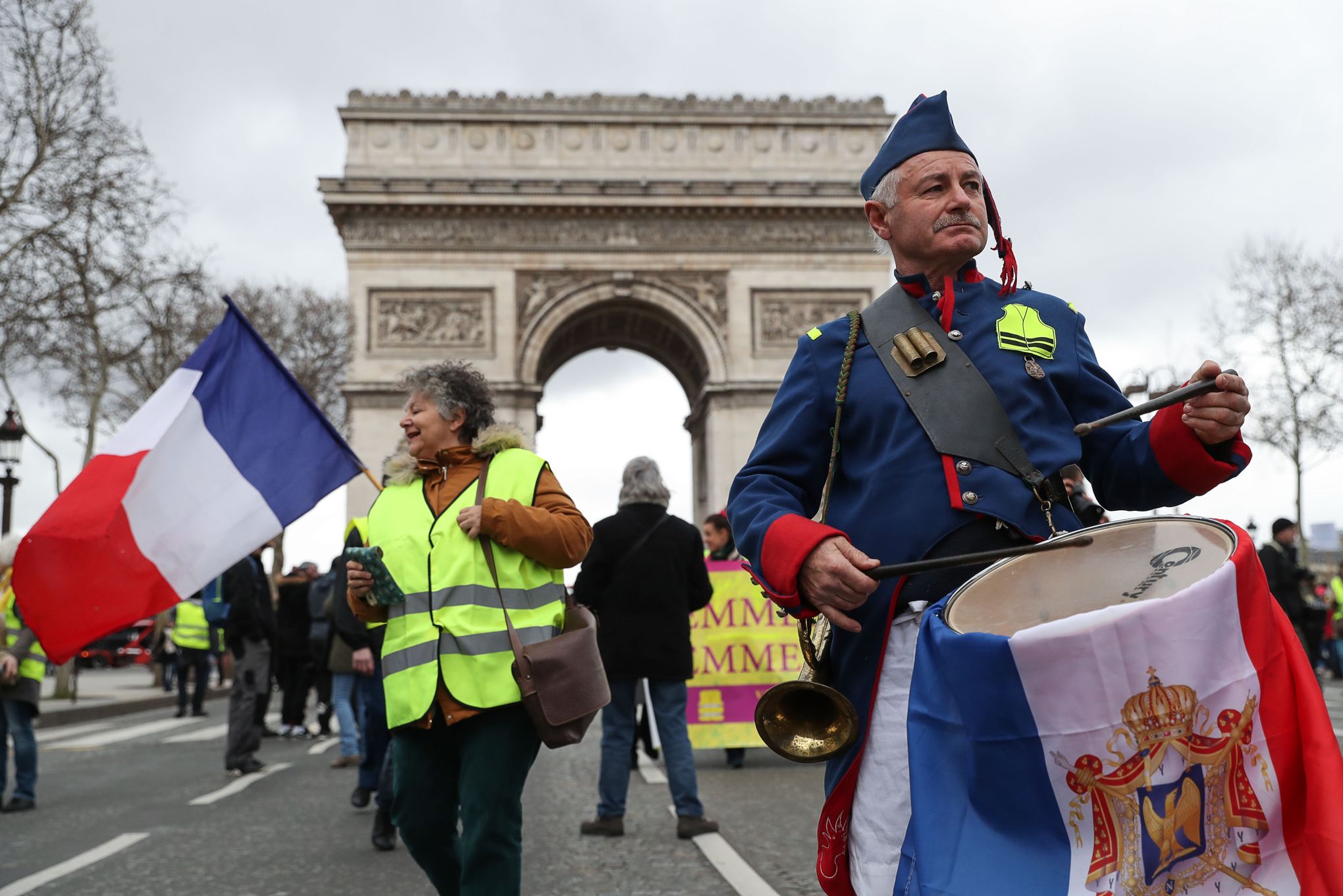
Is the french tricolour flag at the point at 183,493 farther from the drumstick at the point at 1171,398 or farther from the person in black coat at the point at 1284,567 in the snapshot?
the person in black coat at the point at 1284,567

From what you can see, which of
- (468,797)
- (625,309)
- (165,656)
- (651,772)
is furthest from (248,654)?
(625,309)

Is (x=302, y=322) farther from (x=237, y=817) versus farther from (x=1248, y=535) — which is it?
(x=1248, y=535)

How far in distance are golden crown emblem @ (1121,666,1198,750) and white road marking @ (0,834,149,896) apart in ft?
16.8

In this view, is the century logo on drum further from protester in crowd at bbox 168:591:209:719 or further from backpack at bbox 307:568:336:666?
Result: protester in crowd at bbox 168:591:209:719

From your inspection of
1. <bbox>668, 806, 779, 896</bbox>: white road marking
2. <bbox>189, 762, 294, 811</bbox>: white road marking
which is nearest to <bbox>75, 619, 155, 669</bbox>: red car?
<bbox>189, 762, 294, 811</bbox>: white road marking

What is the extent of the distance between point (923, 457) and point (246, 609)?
386 inches

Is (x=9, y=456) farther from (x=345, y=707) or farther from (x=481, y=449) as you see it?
(x=481, y=449)

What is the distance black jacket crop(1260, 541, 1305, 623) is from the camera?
13125 mm

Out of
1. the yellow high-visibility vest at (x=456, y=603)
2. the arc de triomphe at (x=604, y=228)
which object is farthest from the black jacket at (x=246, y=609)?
the arc de triomphe at (x=604, y=228)

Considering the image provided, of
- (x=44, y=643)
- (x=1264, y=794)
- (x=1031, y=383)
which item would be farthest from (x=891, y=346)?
(x=44, y=643)

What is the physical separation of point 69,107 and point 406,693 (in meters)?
19.1

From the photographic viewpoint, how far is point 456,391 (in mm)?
4484

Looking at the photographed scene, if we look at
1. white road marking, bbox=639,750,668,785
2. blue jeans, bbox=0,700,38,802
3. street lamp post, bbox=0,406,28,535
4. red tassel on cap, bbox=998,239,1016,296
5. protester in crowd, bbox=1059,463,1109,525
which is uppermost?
street lamp post, bbox=0,406,28,535

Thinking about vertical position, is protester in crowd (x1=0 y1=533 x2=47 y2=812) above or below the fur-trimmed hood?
below
